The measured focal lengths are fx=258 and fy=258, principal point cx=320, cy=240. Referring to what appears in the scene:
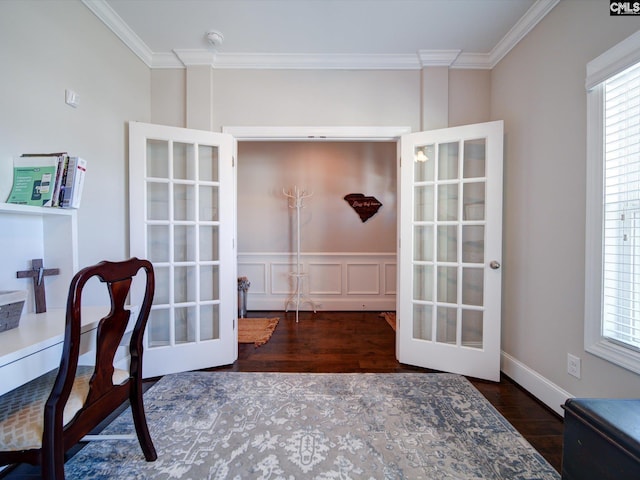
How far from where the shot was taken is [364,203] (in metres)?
3.87

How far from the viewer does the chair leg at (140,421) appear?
124cm

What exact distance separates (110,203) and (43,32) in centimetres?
102

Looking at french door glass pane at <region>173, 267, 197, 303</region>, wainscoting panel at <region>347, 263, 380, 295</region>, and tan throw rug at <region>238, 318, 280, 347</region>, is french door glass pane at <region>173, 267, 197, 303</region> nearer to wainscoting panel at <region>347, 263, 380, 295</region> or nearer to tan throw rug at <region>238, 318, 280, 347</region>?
tan throw rug at <region>238, 318, 280, 347</region>

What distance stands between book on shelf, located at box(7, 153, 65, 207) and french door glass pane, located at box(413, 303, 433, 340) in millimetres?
2525

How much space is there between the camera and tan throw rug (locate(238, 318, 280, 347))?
2777mm

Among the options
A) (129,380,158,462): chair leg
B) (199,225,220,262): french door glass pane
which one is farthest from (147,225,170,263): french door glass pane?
(129,380,158,462): chair leg

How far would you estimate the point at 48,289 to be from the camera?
1.43 metres

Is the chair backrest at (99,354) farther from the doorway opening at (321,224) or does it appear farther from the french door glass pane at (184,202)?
the doorway opening at (321,224)

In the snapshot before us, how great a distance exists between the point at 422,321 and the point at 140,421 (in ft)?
6.67

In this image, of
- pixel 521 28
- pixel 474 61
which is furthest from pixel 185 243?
pixel 521 28

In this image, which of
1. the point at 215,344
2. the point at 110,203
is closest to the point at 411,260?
the point at 215,344

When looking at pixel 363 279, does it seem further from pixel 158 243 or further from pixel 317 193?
pixel 158 243

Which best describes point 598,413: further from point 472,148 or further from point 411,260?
point 472,148

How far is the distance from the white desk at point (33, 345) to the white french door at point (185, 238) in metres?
0.89
